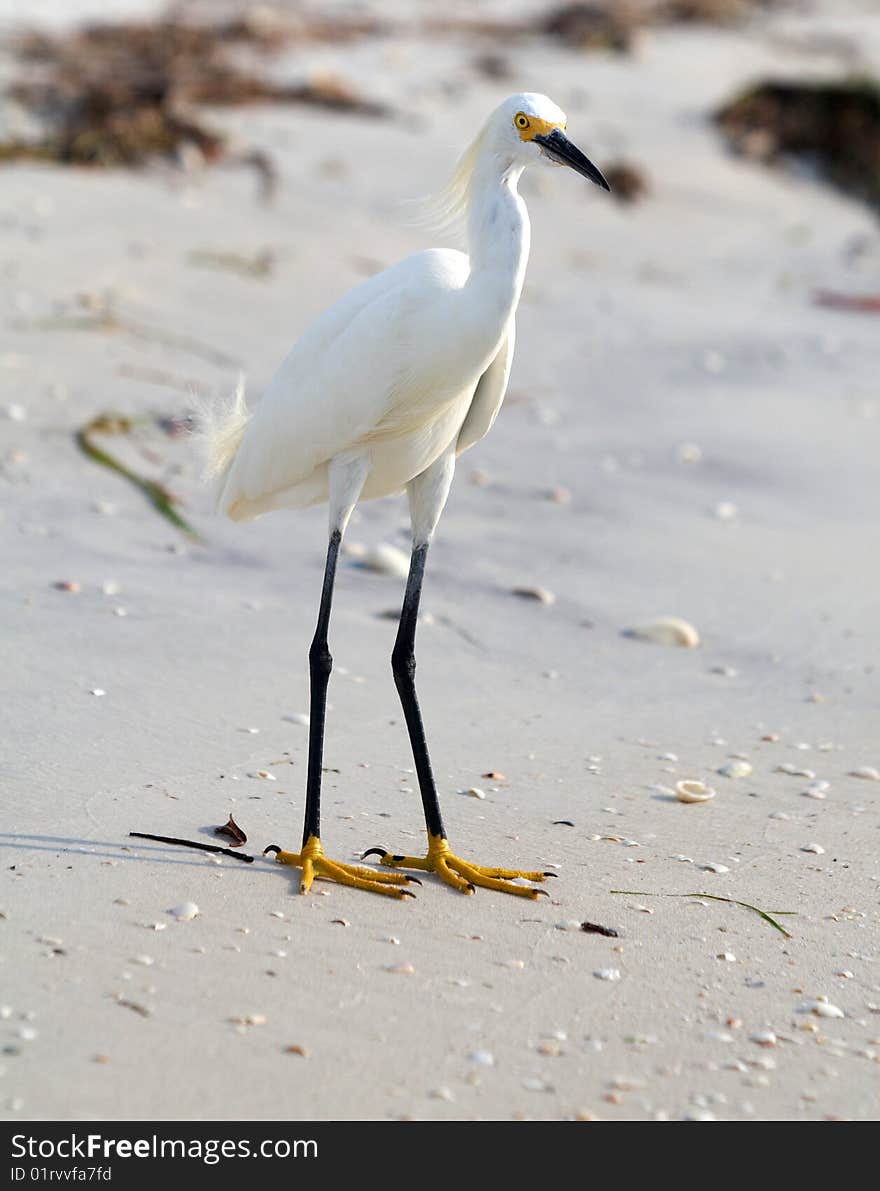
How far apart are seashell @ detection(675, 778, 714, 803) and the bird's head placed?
1.65 m

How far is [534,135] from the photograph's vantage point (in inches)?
133

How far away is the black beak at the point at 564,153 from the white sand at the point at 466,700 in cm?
163

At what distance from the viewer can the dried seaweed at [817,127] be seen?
11.4 m

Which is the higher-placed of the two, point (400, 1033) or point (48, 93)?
point (48, 93)

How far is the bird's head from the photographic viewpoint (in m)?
3.37

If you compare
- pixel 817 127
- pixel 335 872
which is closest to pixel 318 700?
pixel 335 872

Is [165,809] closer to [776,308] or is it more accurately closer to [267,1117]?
[267,1117]

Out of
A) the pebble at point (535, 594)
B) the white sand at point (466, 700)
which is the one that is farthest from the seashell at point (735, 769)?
the pebble at point (535, 594)

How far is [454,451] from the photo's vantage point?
3793 mm

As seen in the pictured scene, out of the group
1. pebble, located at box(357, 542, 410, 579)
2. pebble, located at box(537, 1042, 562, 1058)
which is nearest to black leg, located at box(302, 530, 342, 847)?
pebble, located at box(537, 1042, 562, 1058)

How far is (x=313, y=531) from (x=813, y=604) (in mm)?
1891

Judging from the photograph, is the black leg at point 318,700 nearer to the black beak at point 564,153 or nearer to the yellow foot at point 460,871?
the yellow foot at point 460,871

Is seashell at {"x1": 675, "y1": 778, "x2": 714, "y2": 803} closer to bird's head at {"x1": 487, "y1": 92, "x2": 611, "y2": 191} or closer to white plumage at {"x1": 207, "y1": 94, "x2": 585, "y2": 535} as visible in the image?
white plumage at {"x1": 207, "y1": 94, "x2": 585, "y2": 535}
